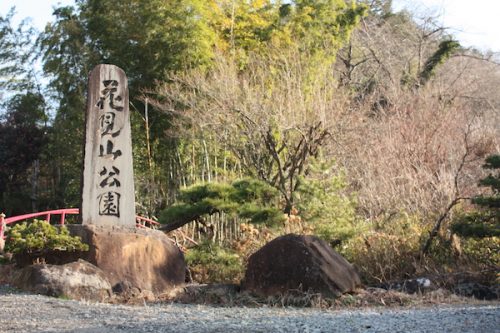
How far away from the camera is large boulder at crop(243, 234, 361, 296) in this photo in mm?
6344

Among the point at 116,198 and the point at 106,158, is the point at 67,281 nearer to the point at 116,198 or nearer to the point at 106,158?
the point at 116,198

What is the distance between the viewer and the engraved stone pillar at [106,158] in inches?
284

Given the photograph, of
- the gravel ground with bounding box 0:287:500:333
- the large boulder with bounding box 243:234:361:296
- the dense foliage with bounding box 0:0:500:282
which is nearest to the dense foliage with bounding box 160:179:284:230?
the dense foliage with bounding box 0:0:500:282

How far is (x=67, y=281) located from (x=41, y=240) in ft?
2.62

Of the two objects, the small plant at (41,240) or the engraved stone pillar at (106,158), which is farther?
the engraved stone pillar at (106,158)

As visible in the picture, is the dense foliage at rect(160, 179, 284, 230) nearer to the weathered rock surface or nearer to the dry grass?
the dry grass

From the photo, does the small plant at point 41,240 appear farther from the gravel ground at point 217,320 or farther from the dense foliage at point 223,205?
the dense foliage at point 223,205

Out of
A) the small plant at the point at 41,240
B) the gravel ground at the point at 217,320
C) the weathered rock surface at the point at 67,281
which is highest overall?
the small plant at the point at 41,240

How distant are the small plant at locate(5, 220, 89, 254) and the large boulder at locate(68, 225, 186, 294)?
0.13 m

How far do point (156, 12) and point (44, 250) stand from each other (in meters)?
6.37

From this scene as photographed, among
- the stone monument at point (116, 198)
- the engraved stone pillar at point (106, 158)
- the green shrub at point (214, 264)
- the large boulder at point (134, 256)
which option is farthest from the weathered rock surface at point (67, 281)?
the green shrub at point (214, 264)

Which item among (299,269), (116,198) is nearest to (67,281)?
(116,198)

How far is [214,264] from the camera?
8.05 meters

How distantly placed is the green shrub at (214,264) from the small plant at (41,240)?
5.63 feet
